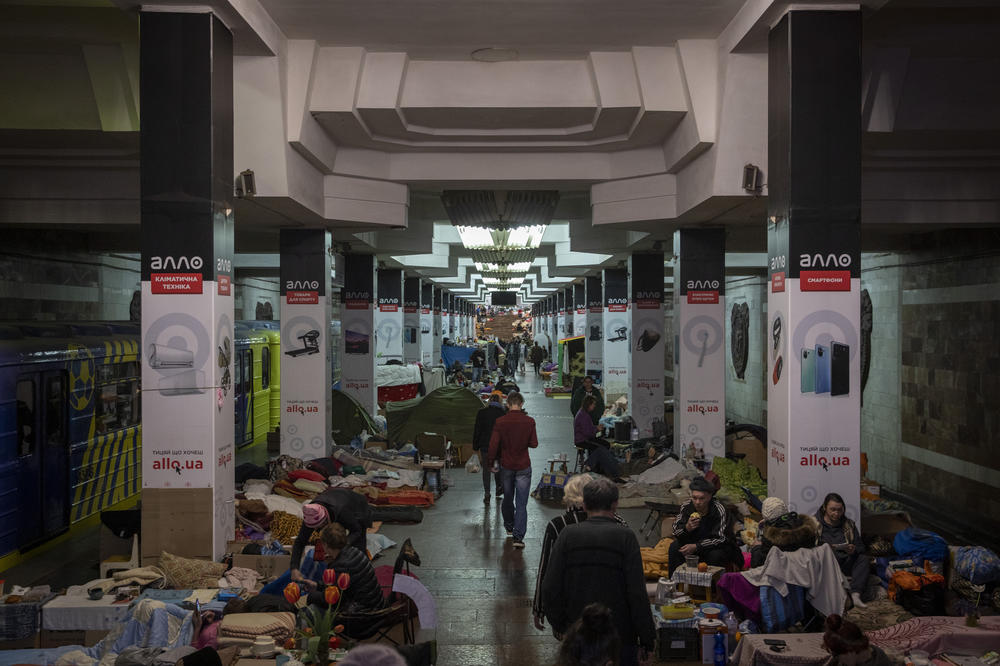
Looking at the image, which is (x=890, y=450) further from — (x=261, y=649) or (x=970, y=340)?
(x=261, y=649)

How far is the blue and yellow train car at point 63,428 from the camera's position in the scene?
30.0 ft

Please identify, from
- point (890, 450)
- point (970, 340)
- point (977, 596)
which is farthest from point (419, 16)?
point (890, 450)

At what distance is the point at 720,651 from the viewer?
6.19 m

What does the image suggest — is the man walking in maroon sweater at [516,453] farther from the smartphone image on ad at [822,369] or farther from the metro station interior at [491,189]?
the smartphone image on ad at [822,369]

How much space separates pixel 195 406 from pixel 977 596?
6798 mm

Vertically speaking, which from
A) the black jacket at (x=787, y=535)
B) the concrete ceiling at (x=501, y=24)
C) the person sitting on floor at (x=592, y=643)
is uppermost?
the concrete ceiling at (x=501, y=24)

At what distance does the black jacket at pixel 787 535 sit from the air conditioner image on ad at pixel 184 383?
486 cm

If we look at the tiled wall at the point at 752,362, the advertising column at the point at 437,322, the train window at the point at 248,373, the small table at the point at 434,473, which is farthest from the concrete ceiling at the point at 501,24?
the advertising column at the point at 437,322

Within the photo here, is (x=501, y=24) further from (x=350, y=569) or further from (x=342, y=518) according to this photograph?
(x=350, y=569)

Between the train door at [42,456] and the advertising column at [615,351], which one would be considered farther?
the advertising column at [615,351]

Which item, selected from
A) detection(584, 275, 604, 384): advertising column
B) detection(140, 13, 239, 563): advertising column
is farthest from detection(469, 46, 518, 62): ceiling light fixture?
detection(584, 275, 604, 384): advertising column

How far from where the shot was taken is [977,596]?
7172 millimetres

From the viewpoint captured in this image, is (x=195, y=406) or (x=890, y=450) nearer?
(x=195, y=406)

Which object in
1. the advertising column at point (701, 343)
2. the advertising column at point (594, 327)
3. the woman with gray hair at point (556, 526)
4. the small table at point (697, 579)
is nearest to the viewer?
the woman with gray hair at point (556, 526)
